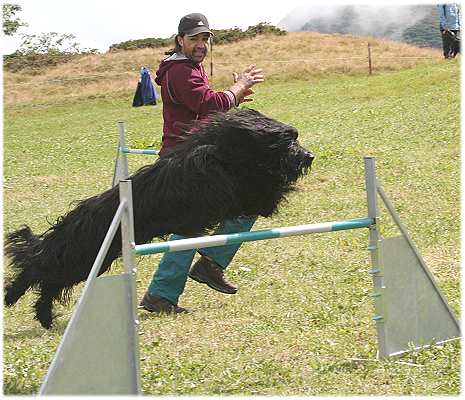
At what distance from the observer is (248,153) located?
479 cm

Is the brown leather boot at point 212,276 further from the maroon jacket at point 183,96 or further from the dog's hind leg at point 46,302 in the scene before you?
the dog's hind leg at point 46,302

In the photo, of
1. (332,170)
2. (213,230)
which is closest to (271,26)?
(332,170)

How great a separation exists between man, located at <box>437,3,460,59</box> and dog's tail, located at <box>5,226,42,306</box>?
14993mm

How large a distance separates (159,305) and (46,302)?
0.70 meters

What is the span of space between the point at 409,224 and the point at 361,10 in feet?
75.3

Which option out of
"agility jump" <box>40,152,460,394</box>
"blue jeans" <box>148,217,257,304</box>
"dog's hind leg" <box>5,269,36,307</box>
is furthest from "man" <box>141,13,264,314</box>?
Result: "agility jump" <box>40,152,460,394</box>

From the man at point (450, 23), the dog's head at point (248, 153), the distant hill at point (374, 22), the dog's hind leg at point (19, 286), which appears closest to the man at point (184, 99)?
the dog's head at point (248, 153)

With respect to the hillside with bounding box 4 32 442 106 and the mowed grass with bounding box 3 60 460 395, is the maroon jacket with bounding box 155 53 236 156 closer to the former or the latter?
the mowed grass with bounding box 3 60 460 395

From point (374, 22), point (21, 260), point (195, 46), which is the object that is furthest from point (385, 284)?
point (374, 22)

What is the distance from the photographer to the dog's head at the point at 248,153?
478 cm

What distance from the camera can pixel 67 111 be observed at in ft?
82.3

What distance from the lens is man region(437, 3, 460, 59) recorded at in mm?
18641

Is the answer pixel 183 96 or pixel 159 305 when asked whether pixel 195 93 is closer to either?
pixel 183 96

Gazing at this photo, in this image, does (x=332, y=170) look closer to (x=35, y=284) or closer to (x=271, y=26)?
(x=35, y=284)
